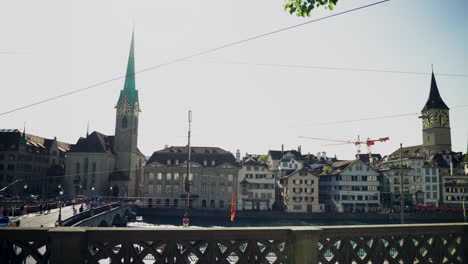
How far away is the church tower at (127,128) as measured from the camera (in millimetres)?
95625

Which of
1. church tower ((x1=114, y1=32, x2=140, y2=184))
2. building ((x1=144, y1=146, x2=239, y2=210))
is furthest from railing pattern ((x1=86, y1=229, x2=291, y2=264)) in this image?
church tower ((x1=114, y1=32, x2=140, y2=184))

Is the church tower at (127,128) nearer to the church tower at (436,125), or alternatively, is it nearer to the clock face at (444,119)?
the church tower at (436,125)

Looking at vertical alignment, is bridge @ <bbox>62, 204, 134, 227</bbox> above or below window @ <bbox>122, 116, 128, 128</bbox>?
below

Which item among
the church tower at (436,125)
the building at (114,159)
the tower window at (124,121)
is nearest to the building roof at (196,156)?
the building at (114,159)

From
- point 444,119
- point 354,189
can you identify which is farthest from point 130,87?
point 444,119

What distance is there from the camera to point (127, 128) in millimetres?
97438

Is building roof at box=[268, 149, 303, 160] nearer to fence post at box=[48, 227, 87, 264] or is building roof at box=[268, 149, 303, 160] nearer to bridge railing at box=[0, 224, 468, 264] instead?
bridge railing at box=[0, 224, 468, 264]

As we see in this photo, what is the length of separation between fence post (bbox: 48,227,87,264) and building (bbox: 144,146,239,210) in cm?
7230

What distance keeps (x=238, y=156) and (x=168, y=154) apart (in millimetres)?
32470

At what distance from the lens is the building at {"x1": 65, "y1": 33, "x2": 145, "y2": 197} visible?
8675cm

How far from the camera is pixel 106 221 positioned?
164ft

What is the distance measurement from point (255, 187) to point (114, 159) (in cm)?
4122

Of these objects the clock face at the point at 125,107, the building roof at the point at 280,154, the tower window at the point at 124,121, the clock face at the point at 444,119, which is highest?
the clock face at the point at 444,119

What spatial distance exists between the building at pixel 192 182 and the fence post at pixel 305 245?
71987 millimetres
